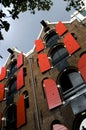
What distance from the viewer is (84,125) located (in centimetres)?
1044

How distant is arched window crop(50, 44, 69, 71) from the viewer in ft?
47.2

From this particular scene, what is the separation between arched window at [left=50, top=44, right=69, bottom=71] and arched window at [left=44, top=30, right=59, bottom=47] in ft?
2.93

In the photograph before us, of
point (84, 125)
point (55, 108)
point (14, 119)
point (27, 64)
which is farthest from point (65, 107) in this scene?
point (27, 64)

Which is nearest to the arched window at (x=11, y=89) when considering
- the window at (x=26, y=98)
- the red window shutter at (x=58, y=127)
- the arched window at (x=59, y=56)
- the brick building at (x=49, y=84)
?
the brick building at (x=49, y=84)

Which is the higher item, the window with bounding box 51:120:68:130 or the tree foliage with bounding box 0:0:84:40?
the tree foliage with bounding box 0:0:84:40

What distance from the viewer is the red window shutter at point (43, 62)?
15272 millimetres

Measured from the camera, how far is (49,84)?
45.1 feet

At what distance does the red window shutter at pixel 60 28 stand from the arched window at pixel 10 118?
728cm

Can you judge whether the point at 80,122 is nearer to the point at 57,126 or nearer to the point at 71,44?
the point at 57,126

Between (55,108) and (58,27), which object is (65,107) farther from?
(58,27)

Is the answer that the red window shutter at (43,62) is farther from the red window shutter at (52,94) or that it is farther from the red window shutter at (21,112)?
the red window shutter at (21,112)

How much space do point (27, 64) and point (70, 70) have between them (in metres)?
5.56

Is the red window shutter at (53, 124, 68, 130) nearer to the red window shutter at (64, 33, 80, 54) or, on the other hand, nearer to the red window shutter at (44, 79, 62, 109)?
the red window shutter at (44, 79, 62, 109)

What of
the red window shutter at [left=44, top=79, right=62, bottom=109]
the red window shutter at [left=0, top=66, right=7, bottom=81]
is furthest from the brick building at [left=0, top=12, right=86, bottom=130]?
the red window shutter at [left=0, top=66, right=7, bottom=81]
